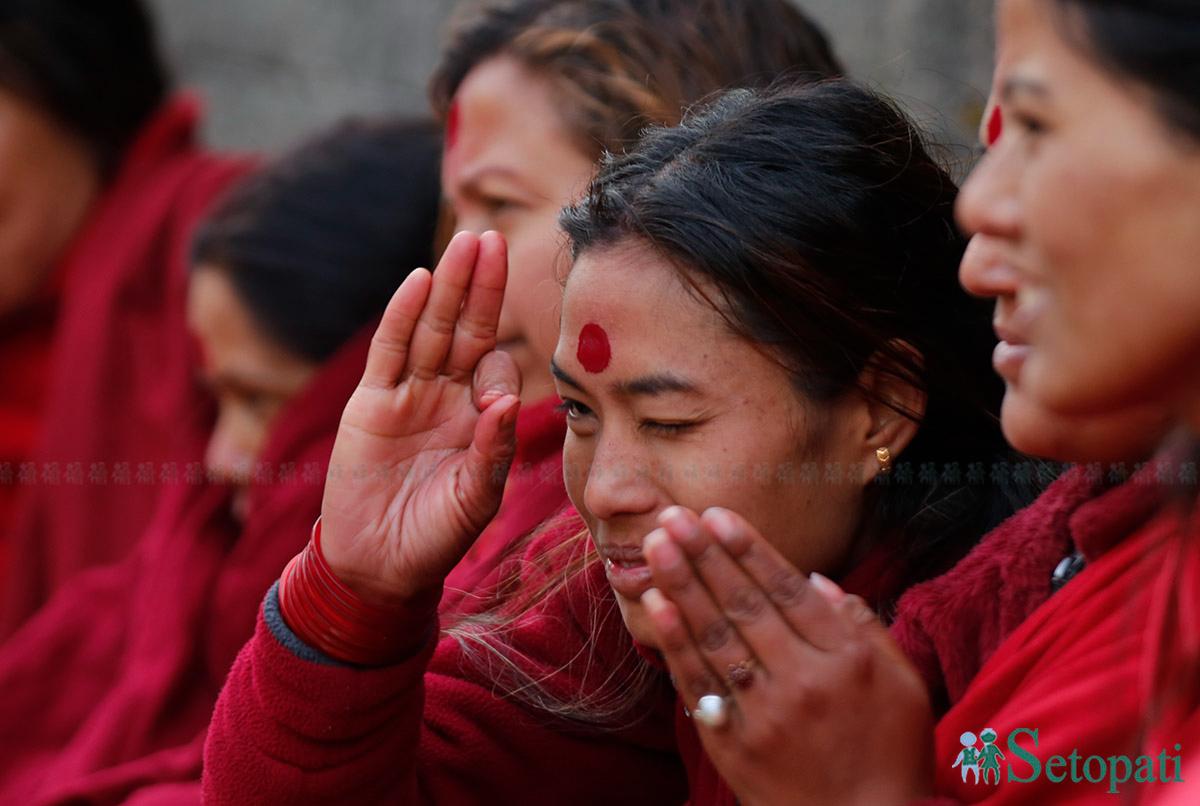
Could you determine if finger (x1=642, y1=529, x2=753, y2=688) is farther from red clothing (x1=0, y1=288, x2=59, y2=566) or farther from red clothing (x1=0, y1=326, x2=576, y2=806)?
red clothing (x1=0, y1=288, x2=59, y2=566)

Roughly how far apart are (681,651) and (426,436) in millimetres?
476

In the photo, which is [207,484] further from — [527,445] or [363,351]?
[527,445]

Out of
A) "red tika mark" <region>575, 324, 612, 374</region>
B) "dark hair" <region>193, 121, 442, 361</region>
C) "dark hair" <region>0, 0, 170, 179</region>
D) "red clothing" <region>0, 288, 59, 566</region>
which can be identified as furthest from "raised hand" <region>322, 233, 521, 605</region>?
"dark hair" <region>0, 0, 170, 179</region>

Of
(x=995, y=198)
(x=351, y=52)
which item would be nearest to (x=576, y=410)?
(x=995, y=198)

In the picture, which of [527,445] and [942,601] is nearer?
[942,601]

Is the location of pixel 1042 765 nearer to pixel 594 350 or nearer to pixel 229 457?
pixel 594 350

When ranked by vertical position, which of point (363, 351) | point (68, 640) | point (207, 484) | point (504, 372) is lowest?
point (68, 640)

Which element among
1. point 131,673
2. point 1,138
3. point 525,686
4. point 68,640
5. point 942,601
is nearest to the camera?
point 942,601

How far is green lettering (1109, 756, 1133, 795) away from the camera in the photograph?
3.92 ft

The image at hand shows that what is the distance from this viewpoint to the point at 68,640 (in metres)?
2.85

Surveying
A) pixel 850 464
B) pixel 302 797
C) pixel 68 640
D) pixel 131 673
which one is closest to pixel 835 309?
pixel 850 464

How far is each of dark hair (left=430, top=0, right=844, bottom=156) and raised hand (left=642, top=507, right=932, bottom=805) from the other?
3.16 feet

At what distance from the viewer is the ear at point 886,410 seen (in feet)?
5.23

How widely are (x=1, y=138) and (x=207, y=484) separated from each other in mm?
1115
